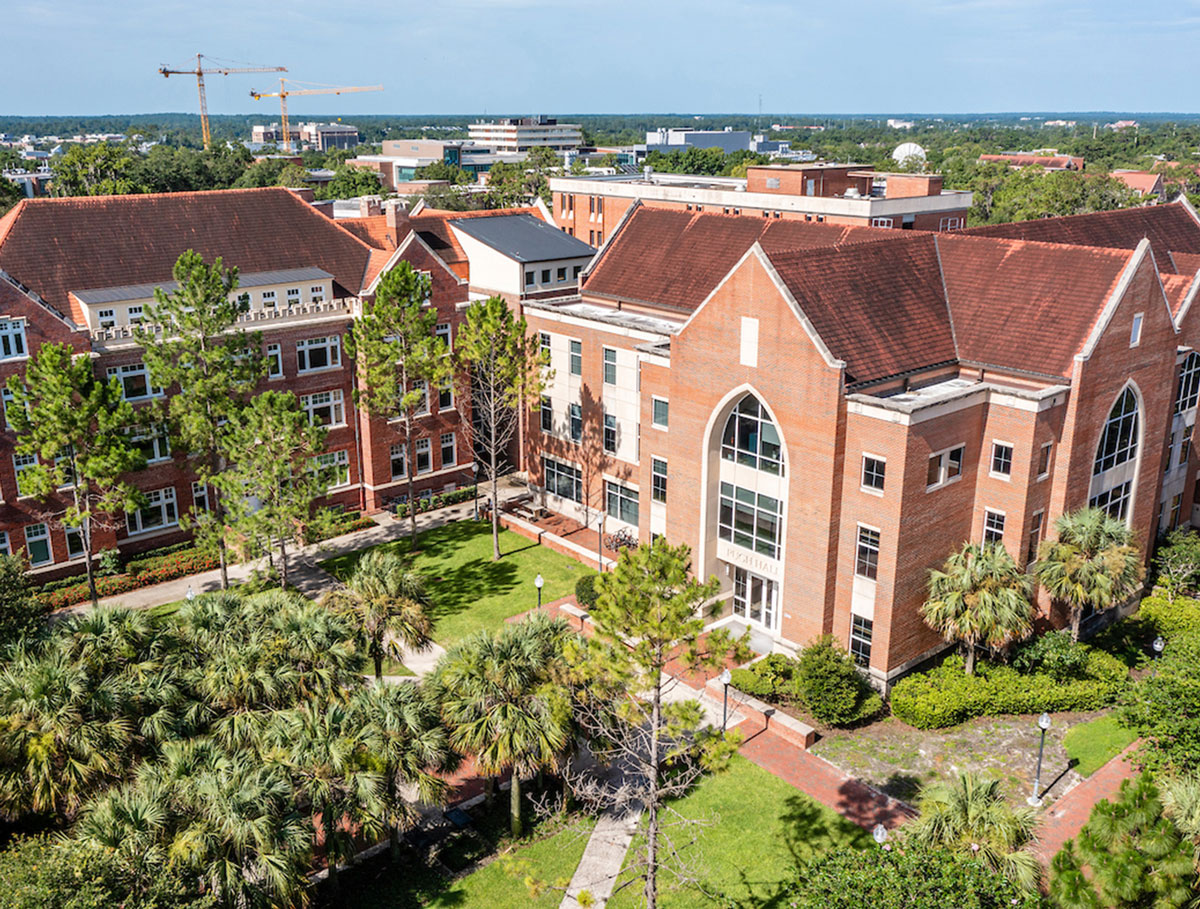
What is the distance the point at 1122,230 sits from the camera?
52688 millimetres

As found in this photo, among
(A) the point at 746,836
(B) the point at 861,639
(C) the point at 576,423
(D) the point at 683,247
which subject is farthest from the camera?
(D) the point at 683,247

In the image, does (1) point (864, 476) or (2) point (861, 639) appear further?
(2) point (861, 639)

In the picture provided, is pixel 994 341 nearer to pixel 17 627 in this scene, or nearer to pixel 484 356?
pixel 484 356

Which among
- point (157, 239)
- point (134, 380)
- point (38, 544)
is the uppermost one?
point (157, 239)

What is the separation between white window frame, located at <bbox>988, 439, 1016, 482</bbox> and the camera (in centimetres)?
3566

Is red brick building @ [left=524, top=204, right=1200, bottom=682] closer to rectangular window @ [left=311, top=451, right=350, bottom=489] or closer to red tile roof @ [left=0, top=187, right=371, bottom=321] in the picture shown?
rectangular window @ [left=311, top=451, right=350, bottom=489]

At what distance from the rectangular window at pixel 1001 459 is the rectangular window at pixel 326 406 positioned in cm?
3268

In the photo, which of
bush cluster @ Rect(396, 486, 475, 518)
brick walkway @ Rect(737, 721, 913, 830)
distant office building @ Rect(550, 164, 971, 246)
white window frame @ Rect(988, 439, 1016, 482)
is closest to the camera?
brick walkway @ Rect(737, 721, 913, 830)

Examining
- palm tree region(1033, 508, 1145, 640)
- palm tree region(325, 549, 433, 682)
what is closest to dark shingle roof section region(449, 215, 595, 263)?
palm tree region(325, 549, 433, 682)

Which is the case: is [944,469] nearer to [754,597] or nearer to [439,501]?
[754,597]

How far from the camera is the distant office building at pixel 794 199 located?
72812 millimetres

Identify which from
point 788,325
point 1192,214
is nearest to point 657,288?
point 788,325

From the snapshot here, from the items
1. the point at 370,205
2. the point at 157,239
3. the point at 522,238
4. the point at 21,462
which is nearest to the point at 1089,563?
the point at 522,238

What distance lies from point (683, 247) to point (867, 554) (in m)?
24.1
